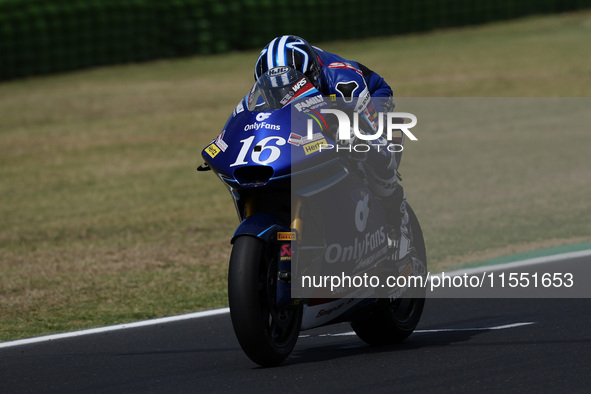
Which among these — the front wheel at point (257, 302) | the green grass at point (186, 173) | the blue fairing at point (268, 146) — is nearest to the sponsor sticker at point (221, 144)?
the blue fairing at point (268, 146)

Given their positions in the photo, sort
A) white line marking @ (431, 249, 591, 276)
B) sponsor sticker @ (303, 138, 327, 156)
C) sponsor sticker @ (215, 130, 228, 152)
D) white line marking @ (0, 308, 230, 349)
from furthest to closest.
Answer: white line marking @ (431, 249, 591, 276) < white line marking @ (0, 308, 230, 349) < sponsor sticker @ (215, 130, 228, 152) < sponsor sticker @ (303, 138, 327, 156)

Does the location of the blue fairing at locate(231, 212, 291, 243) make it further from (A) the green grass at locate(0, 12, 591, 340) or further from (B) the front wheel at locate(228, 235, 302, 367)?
(A) the green grass at locate(0, 12, 591, 340)

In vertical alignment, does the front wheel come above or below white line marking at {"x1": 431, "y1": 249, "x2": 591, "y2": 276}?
above

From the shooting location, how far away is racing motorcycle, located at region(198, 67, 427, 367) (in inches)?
199

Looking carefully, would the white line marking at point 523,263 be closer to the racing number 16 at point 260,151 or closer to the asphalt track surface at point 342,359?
the asphalt track surface at point 342,359

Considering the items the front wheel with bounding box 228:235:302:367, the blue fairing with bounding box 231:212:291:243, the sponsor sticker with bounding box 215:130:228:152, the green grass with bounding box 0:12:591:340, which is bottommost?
the green grass with bounding box 0:12:591:340

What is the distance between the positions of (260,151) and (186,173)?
413 inches

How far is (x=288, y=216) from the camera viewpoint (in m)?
5.39

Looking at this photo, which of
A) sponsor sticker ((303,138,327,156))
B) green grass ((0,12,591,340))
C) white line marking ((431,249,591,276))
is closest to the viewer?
sponsor sticker ((303,138,327,156))

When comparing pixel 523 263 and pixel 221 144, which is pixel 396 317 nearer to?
pixel 221 144

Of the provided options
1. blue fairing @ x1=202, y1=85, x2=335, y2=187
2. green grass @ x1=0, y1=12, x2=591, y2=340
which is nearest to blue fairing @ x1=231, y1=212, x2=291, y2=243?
blue fairing @ x1=202, y1=85, x2=335, y2=187

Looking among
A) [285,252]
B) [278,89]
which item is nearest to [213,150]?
[278,89]

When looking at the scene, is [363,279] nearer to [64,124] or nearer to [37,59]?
[64,124]

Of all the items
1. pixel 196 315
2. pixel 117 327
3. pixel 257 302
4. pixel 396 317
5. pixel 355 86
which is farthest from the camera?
pixel 196 315
